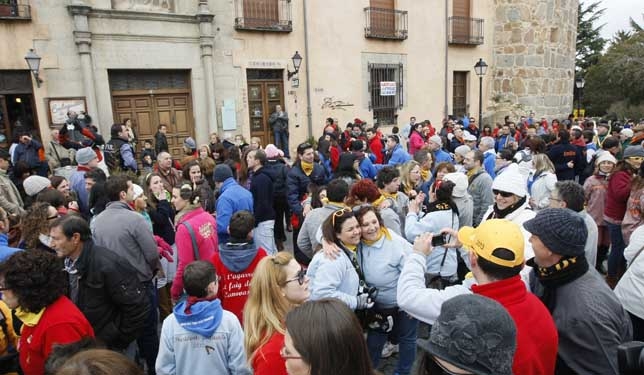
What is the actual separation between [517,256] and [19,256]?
2.64m

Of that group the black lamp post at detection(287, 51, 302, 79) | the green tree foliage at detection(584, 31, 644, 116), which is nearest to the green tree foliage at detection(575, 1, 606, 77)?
the green tree foliage at detection(584, 31, 644, 116)

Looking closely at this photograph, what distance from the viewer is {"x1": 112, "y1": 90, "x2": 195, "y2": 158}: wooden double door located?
1138cm

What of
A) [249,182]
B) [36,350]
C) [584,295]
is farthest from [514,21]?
[36,350]

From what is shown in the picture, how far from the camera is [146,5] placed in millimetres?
11141

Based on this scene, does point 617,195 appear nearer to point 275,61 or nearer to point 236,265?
point 236,265

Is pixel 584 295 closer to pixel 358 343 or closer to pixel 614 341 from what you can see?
→ pixel 614 341

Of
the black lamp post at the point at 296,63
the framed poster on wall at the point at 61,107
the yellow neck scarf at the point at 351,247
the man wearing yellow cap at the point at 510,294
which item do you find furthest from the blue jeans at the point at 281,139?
the man wearing yellow cap at the point at 510,294

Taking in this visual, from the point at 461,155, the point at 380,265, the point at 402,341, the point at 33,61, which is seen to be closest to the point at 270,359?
the point at 380,265

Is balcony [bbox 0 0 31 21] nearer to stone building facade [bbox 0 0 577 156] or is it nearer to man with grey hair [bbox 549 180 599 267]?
stone building facade [bbox 0 0 577 156]

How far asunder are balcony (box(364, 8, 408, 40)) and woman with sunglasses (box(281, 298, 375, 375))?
14.9 meters

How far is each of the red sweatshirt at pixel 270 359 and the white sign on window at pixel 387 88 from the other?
14.6 m

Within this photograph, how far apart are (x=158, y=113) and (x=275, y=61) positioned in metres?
3.88

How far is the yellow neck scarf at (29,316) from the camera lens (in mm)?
2412

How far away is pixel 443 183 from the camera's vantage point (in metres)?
4.02
